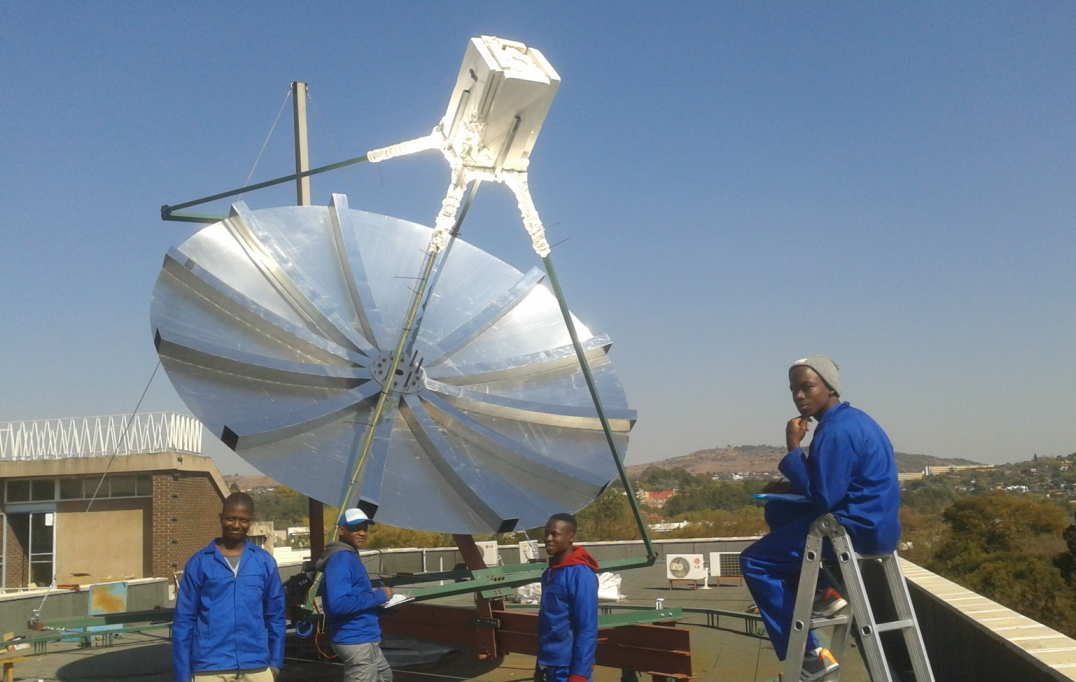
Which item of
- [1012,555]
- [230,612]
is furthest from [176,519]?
[1012,555]

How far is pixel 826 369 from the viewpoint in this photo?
169 inches

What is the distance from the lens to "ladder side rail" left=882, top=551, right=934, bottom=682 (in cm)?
392

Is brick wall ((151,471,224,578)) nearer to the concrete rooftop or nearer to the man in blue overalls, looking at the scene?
the concrete rooftop

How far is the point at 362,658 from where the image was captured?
21.4 feet

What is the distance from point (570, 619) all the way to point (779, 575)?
77.1 inches

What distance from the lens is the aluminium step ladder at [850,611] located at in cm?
375

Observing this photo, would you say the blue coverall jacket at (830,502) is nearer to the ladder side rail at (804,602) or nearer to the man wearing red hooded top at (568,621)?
the ladder side rail at (804,602)

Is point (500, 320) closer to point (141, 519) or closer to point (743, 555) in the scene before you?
point (743, 555)

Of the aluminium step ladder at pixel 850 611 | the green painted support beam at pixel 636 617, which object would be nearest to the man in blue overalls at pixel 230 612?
the aluminium step ladder at pixel 850 611

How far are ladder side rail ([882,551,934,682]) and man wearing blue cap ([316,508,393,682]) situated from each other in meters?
3.59

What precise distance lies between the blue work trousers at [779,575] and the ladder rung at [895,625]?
0.98ft

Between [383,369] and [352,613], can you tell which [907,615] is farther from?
[383,369]

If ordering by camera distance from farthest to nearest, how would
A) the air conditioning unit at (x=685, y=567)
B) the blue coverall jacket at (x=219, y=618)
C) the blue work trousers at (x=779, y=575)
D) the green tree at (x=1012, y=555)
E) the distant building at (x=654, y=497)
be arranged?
the distant building at (x=654, y=497) < the green tree at (x=1012, y=555) < the air conditioning unit at (x=685, y=567) < the blue coverall jacket at (x=219, y=618) < the blue work trousers at (x=779, y=575)

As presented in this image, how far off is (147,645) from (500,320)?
6.63 metres
